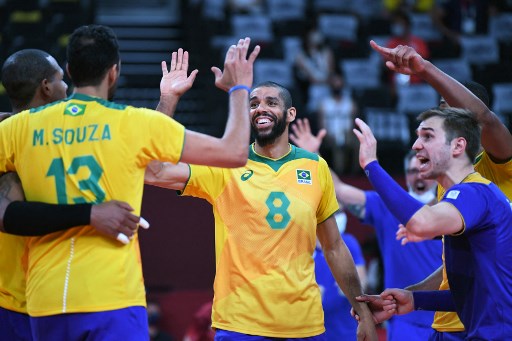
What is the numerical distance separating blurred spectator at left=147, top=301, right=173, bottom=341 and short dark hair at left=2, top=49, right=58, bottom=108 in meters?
6.20

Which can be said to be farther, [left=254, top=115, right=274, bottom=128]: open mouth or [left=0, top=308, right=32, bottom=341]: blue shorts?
[left=254, top=115, right=274, bottom=128]: open mouth

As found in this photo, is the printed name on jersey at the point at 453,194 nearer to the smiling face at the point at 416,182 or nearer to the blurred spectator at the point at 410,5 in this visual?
the smiling face at the point at 416,182

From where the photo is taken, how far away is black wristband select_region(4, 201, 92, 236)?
459cm

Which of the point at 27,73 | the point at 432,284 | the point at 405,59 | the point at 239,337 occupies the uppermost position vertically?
the point at 405,59

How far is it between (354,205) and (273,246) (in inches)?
110

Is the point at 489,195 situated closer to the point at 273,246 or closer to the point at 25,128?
the point at 273,246

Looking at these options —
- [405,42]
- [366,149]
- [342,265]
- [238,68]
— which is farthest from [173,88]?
[405,42]

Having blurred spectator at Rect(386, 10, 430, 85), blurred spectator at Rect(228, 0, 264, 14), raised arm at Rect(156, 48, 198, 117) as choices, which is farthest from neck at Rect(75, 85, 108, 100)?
blurred spectator at Rect(228, 0, 264, 14)

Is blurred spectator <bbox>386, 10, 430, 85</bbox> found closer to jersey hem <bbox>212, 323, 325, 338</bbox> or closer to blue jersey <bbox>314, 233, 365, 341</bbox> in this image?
blue jersey <bbox>314, 233, 365, 341</bbox>

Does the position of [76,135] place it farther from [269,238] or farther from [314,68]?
[314,68]

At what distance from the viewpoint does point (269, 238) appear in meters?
6.16

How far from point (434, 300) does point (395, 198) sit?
963mm

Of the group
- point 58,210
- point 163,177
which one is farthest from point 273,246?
point 58,210

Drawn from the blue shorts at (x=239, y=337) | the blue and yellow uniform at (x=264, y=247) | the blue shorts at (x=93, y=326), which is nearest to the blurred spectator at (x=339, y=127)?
the blue and yellow uniform at (x=264, y=247)
